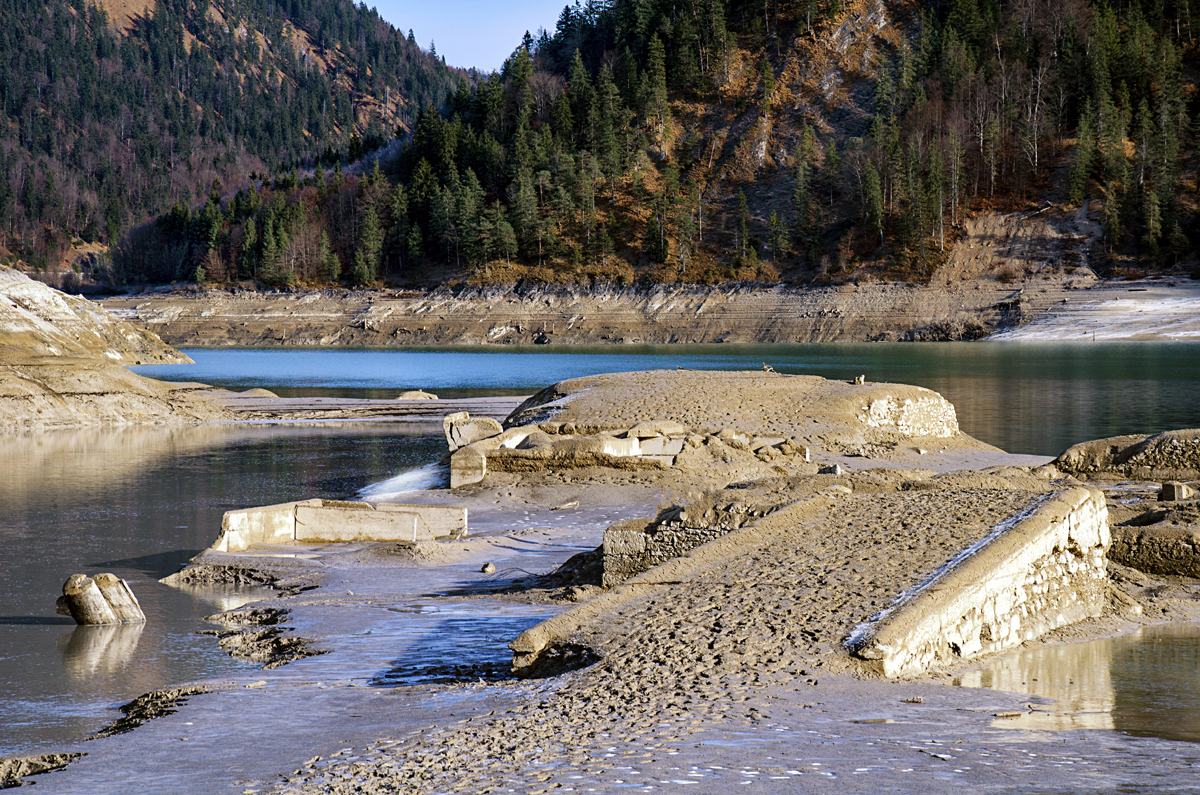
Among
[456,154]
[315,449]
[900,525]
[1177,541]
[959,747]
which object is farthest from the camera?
[456,154]

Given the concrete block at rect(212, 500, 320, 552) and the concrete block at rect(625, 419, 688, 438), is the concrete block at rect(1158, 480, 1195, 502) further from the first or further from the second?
the concrete block at rect(212, 500, 320, 552)

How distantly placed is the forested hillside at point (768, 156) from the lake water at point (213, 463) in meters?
30.8

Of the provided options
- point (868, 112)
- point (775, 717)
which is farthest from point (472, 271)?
point (775, 717)

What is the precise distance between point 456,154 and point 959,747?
5089 inches

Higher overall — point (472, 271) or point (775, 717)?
point (472, 271)

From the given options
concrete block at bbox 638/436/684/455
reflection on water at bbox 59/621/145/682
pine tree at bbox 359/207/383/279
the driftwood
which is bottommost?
reflection on water at bbox 59/621/145/682

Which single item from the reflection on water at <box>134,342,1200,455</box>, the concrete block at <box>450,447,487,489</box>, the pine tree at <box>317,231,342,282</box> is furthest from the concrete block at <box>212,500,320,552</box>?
the pine tree at <box>317,231,342,282</box>

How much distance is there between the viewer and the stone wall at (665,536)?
1151 cm

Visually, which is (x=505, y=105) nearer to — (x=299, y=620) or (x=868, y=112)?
(x=868, y=112)

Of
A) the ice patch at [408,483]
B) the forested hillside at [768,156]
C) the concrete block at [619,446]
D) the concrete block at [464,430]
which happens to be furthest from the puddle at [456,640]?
the forested hillside at [768,156]

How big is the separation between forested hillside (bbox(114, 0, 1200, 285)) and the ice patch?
253 ft

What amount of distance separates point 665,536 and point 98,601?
6229 mm

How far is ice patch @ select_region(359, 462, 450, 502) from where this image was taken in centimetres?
2067

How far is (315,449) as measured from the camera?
29.2 meters
